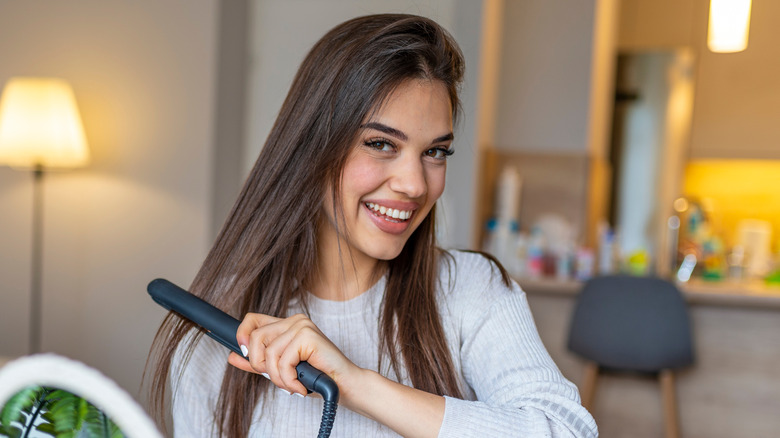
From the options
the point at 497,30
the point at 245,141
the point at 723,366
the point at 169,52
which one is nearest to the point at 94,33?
the point at 169,52

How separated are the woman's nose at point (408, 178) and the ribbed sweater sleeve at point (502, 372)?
17 cm

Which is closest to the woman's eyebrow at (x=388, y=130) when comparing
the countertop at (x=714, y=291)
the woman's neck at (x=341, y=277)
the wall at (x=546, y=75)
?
the woman's neck at (x=341, y=277)

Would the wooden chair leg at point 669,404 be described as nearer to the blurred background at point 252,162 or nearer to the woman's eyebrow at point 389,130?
the blurred background at point 252,162

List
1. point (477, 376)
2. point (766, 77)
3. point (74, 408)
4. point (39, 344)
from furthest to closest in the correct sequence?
point (39, 344), point (766, 77), point (477, 376), point (74, 408)

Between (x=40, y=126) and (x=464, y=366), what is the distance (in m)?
1.65

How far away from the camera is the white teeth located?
82 cm

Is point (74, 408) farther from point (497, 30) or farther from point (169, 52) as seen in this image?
point (497, 30)

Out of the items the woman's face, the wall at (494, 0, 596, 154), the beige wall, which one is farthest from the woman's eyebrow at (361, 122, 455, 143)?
Answer: the wall at (494, 0, 596, 154)

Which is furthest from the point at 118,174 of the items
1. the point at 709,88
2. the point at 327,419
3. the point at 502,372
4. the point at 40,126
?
the point at 709,88

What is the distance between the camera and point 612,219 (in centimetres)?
346

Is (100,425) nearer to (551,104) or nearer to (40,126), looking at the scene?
(40,126)

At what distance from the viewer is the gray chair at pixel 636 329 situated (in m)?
2.08

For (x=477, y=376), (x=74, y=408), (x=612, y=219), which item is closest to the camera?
(x=74, y=408)

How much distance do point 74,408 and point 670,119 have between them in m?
3.25
